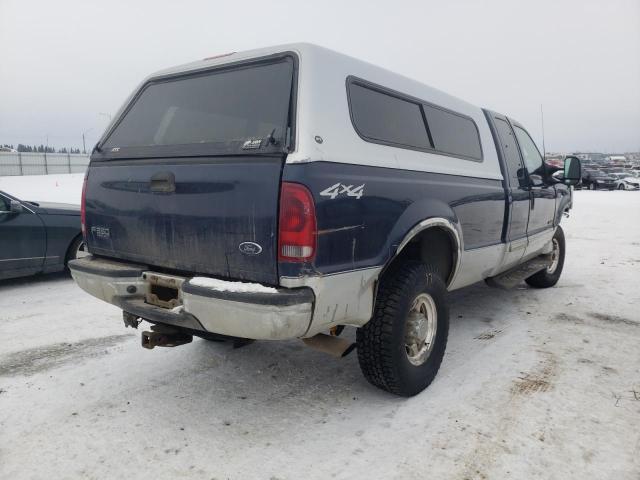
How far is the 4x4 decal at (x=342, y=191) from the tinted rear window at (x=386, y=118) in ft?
1.25

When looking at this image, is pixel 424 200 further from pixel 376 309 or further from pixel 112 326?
pixel 112 326

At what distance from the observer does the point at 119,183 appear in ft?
9.68

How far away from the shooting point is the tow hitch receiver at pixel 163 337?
2.90m

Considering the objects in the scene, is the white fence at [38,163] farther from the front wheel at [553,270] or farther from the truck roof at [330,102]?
the truck roof at [330,102]

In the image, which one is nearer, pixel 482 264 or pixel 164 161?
pixel 164 161

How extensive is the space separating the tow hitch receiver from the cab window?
371 centimetres

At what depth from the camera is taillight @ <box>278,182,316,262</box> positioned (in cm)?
228

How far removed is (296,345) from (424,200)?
1627 millimetres

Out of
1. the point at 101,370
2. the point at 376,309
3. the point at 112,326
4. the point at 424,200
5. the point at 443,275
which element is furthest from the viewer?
the point at 112,326

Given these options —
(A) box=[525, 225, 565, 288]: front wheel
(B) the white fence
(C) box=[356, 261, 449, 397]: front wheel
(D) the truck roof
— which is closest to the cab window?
(A) box=[525, 225, 565, 288]: front wheel

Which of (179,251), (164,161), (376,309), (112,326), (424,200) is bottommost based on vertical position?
(112,326)

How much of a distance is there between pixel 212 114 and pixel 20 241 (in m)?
4.13

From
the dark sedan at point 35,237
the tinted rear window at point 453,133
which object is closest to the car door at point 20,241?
the dark sedan at point 35,237

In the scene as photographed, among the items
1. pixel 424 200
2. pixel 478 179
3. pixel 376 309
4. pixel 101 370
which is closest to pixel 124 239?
pixel 101 370
